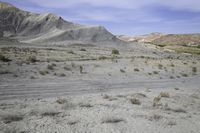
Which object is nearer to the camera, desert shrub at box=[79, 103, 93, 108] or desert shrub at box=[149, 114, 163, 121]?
desert shrub at box=[149, 114, 163, 121]

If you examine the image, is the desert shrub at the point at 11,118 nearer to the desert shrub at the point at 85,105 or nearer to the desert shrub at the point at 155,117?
the desert shrub at the point at 85,105

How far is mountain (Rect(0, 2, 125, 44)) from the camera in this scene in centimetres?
11262

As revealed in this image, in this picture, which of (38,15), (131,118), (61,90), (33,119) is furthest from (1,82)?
(38,15)

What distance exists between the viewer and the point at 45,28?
395 feet

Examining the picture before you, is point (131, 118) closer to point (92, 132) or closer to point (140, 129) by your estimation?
point (140, 129)

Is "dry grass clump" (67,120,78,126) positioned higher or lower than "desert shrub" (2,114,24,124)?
lower

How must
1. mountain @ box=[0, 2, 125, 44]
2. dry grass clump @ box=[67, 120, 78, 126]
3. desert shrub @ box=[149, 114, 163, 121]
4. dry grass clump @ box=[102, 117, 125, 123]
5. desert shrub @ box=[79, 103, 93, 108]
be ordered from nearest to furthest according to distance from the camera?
dry grass clump @ box=[67, 120, 78, 126] < dry grass clump @ box=[102, 117, 125, 123] < desert shrub @ box=[149, 114, 163, 121] < desert shrub @ box=[79, 103, 93, 108] < mountain @ box=[0, 2, 125, 44]

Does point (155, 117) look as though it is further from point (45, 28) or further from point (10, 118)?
point (45, 28)

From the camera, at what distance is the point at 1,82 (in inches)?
711

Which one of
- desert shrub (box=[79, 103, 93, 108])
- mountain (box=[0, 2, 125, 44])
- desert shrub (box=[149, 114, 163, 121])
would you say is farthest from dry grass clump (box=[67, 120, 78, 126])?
mountain (box=[0, 2, 125, 44])

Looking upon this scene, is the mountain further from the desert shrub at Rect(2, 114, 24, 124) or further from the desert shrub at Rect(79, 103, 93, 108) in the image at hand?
the desert shrub at Rect(2, 114, 24, 124)

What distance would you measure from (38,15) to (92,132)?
12840 cm

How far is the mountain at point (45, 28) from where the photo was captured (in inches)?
4434

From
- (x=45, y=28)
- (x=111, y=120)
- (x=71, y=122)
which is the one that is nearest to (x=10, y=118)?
(x=71, y=122)
